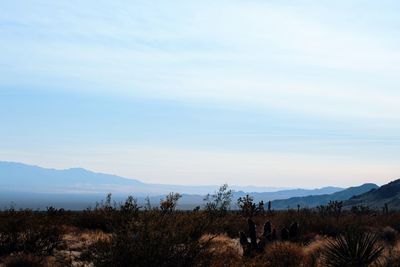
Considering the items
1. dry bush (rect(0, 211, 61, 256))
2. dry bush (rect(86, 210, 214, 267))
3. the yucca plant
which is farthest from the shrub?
dry bush (rect(0, 211, 61, 256))

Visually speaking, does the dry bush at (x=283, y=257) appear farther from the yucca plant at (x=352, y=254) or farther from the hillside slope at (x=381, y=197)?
the hillside slope at (x=381, y=197)

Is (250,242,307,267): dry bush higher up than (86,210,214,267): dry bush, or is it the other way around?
(86,210,214,267): dry bush

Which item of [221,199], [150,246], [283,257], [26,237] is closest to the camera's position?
[150,246]

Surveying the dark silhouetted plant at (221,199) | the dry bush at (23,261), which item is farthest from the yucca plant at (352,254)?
the dark silhouetted plant at (221,199)

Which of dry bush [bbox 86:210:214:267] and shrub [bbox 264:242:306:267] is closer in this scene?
dry bush [bbox 86:210:214:267]

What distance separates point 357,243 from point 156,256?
567 centimetres

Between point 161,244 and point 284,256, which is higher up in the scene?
point 161,244

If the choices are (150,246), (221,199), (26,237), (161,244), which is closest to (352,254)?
(161,244)

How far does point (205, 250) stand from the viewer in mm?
10703

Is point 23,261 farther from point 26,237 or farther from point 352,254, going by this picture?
point 352,254

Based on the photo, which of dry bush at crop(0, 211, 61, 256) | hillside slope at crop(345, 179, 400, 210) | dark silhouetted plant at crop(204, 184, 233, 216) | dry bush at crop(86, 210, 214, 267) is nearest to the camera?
dry bush at crop(86, 210, 214, 267)

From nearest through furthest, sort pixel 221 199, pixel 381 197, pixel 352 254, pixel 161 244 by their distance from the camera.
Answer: pixel 161 244, pixel 352 254, pixel 221 199, pixel 381 197

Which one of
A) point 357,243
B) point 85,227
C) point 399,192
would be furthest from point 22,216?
point 399,192

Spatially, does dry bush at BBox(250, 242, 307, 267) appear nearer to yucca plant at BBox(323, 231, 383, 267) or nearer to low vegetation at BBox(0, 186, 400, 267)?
low vegetation at BBox(0, 186, 400, 267)
